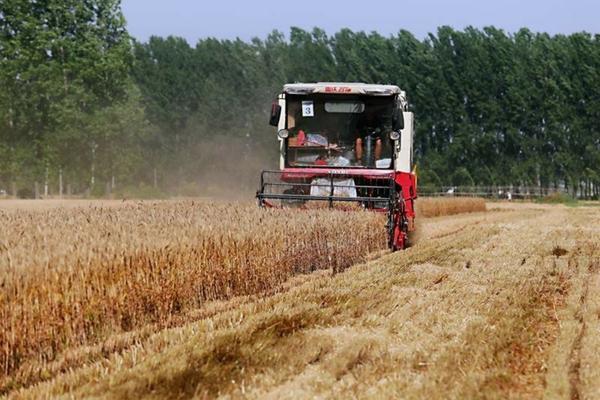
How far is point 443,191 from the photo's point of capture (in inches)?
2179

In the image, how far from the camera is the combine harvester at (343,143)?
13.4m

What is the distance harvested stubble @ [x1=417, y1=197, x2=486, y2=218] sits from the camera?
26984mm

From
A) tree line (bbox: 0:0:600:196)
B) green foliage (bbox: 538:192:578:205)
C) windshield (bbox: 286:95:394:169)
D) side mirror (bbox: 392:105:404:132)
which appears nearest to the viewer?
side mirror (bbox: 392:105:404:132)

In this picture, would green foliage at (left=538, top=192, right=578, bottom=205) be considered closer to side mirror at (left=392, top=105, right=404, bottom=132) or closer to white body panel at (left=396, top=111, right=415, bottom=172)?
white body panel at (left=396, top=111, right=415, bottom=172)

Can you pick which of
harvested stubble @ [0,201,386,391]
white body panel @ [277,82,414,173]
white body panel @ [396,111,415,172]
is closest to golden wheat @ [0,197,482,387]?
harvested stubble @ [0,201,386,391]

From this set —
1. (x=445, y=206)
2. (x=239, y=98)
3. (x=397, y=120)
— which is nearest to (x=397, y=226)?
(x=397, y=120)

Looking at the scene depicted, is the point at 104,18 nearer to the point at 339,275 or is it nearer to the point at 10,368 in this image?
the point at 339,275

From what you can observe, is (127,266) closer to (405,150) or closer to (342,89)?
(342,89)

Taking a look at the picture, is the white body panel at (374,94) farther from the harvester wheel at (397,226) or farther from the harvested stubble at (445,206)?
the harvested stubble at (445,206)

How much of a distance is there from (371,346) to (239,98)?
6063cm

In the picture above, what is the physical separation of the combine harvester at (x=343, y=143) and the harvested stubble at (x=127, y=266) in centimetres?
326

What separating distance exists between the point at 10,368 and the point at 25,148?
4034 centimetres

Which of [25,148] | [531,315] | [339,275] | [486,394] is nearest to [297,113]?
[339,275]

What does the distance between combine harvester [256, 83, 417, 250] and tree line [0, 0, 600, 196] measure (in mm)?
24835
